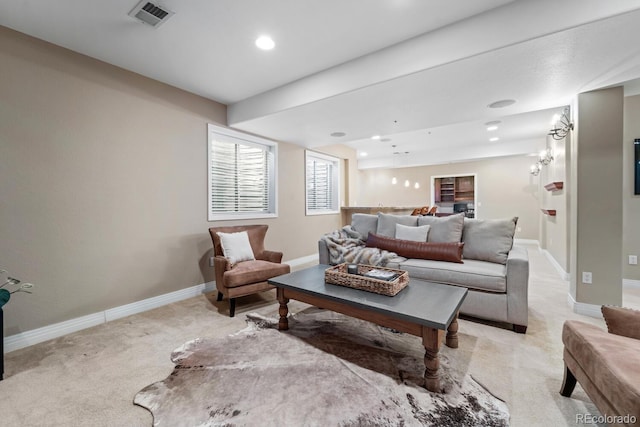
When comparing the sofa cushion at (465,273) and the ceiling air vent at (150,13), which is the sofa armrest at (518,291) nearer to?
the sofa cushion at (465,273)

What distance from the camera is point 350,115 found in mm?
3426

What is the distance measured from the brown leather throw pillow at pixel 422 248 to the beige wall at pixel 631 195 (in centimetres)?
249

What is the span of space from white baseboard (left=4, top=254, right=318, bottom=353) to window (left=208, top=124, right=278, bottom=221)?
1020 millimetres

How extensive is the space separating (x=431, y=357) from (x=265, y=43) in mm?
2806

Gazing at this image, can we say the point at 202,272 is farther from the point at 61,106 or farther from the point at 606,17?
the point at 606,17

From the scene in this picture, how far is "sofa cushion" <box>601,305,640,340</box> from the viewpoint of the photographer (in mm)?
1418

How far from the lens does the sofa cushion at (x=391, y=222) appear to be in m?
3.60

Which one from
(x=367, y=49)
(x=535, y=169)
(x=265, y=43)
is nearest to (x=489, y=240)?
(x=367, y=49)

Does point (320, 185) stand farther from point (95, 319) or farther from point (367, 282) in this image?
point (95, 319)

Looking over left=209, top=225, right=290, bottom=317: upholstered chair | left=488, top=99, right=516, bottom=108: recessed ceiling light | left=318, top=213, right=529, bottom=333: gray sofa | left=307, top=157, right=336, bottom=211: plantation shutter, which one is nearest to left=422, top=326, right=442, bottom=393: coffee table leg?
left=318, top=213, right=529, bottom=333: gray sofa

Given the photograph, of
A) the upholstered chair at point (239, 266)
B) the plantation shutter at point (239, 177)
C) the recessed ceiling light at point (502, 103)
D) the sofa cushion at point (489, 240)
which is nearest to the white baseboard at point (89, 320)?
the upholstered chair at point (239, 266)

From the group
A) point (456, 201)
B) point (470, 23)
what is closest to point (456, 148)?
point (456, 201)

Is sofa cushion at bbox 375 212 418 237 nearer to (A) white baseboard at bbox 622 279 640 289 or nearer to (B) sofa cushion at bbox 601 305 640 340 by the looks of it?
(B) sofa cushion at bbox 601 305 640 340

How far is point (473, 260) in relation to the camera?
9.73 ft
